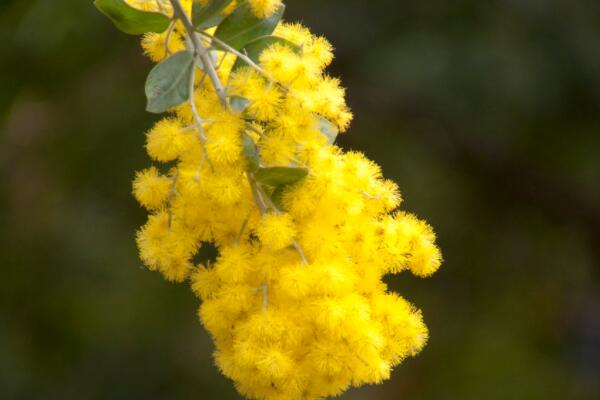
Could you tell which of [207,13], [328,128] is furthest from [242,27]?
[328,128]

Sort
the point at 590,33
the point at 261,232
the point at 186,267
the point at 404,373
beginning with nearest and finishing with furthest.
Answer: the point at 261,232
the point at 186,267
the point at 590,33
the point at 404,373

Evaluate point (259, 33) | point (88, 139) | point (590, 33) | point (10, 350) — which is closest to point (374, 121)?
point (590, 33)

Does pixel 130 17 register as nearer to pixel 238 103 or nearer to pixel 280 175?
pixel 238 103

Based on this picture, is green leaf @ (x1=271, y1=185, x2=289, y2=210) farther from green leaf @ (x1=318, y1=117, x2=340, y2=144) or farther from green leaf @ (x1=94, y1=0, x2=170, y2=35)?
green leaf @ (x1=94, y1=0, x2=170, y2=35)

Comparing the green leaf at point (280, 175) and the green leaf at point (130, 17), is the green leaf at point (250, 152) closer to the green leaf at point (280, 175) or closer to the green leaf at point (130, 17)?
the green leaf at point (280, 175)

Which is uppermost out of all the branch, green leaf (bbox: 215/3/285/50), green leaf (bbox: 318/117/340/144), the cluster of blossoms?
green leaf (bbox: 215/3/285/50)

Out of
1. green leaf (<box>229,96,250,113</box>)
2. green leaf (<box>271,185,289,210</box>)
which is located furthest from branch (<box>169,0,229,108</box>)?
green leaf (<box>271,185,289,210</box>)

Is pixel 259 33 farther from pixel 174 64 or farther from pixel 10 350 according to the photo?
pixel 10 350
